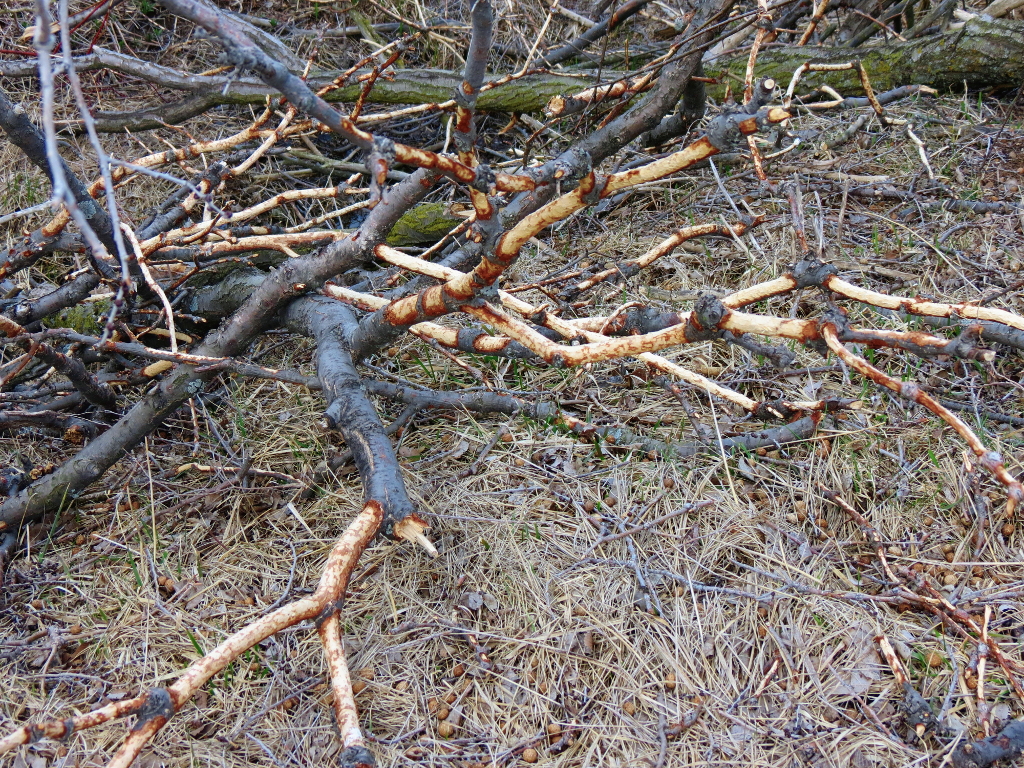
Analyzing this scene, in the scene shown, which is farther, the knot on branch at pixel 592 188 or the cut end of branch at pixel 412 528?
the cut end of branch at pixel 412 528

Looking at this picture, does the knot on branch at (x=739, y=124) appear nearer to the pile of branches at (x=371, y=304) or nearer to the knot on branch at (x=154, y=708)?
the pile of branches at (x=371, y=304)

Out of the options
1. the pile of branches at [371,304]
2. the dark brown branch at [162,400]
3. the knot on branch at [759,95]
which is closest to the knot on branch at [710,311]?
the pile of branches at [371,304]

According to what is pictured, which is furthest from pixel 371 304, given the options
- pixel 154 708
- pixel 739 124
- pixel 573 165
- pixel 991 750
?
pixel 991 750

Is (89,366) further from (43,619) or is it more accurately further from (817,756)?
(817,756)

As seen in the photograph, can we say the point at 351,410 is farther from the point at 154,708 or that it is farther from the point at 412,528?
the point at 154,708

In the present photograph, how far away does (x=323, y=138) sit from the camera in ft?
12.1

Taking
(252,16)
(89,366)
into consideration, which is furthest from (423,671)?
(252,16)

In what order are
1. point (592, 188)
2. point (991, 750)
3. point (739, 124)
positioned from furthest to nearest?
1. point (991, 750)
2. point (592, 188)
3. point (739, 124)

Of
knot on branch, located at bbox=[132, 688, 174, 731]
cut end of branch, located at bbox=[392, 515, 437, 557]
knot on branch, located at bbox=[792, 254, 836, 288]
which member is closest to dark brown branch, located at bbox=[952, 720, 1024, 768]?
knot on branch, located at bbox=[792, 254, 836, 288]

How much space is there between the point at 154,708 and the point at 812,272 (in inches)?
66.9

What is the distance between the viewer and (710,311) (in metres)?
1.47

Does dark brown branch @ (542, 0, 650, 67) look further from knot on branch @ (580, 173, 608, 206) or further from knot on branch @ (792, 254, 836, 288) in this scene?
knot on branch @ (580, 173, 608, 206)

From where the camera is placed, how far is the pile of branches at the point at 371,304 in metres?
1.30

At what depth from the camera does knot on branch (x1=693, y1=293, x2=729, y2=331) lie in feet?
4.81
